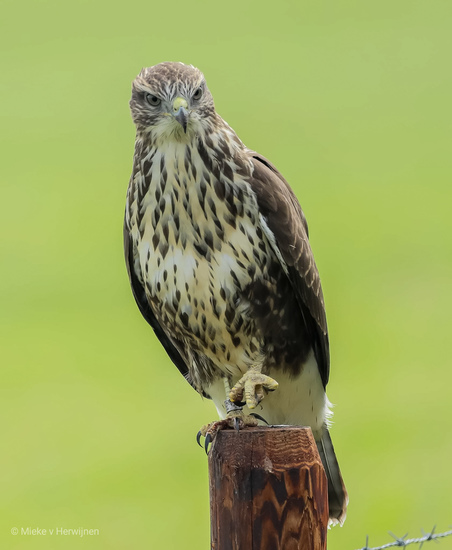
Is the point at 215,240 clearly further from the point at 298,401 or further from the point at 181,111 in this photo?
the point at 298,401

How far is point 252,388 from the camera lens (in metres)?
5.03

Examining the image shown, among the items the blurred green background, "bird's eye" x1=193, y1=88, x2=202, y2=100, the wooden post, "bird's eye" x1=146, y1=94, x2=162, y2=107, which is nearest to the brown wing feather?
"bird's eye" x1=193, y1=88, x2=202, y2=100

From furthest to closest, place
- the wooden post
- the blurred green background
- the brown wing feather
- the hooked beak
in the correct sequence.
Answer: the blurred green background → the brown wing feather → the hooked beak → the wooden post

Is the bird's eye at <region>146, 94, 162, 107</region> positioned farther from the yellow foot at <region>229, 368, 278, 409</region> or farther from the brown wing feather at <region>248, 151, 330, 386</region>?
the yellow foot at <region>229, 368, 278, 409</region>

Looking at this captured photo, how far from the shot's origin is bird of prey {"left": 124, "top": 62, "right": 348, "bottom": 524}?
501 centimetres

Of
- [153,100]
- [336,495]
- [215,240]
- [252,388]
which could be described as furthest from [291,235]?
[336,495]

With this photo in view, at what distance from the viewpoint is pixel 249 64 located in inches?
850

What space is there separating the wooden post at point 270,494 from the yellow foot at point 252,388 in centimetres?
133

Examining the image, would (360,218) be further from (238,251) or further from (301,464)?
(301,464)

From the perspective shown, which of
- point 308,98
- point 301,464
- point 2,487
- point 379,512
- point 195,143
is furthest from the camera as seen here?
point 308,98

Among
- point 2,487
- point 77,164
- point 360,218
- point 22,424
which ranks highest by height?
point 77,164

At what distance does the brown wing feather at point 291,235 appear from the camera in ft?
16.7

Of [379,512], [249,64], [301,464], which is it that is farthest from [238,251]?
[249,64]

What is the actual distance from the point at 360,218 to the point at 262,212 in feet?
35.8
